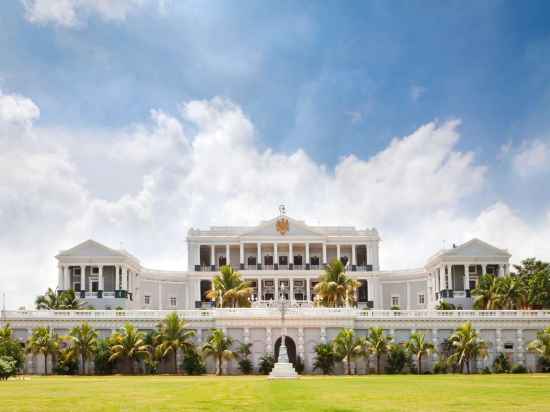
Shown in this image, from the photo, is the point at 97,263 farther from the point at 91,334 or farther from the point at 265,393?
the point at 265,393

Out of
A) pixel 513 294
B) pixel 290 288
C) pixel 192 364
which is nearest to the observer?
pixel 192 364

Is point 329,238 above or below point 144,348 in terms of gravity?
above

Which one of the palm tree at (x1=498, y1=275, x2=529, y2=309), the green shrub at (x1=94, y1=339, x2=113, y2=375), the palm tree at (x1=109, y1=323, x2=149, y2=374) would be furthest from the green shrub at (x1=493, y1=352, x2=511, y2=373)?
the green shrub at (x1=94, y1=339, x2=113, y2=375)

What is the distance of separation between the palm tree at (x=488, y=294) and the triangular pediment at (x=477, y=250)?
12894 millimetres

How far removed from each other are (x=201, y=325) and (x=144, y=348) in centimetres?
644

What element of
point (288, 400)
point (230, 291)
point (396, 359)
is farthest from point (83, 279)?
point (288, 400)

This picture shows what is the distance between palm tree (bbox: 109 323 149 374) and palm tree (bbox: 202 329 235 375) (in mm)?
5463

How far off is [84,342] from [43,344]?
3610 millimetres

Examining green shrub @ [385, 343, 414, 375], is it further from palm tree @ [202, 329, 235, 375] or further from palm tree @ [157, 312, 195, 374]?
palm tree @ [157, 312, 195, 374]

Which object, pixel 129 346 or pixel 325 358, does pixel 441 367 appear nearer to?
pixel 325 358

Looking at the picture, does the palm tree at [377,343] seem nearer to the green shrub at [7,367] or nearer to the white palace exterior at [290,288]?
the white palace exterior at [290,288]

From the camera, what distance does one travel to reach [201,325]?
76.8 metres

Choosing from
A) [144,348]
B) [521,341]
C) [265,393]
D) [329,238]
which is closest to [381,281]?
[329,238]

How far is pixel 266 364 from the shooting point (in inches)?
2928
